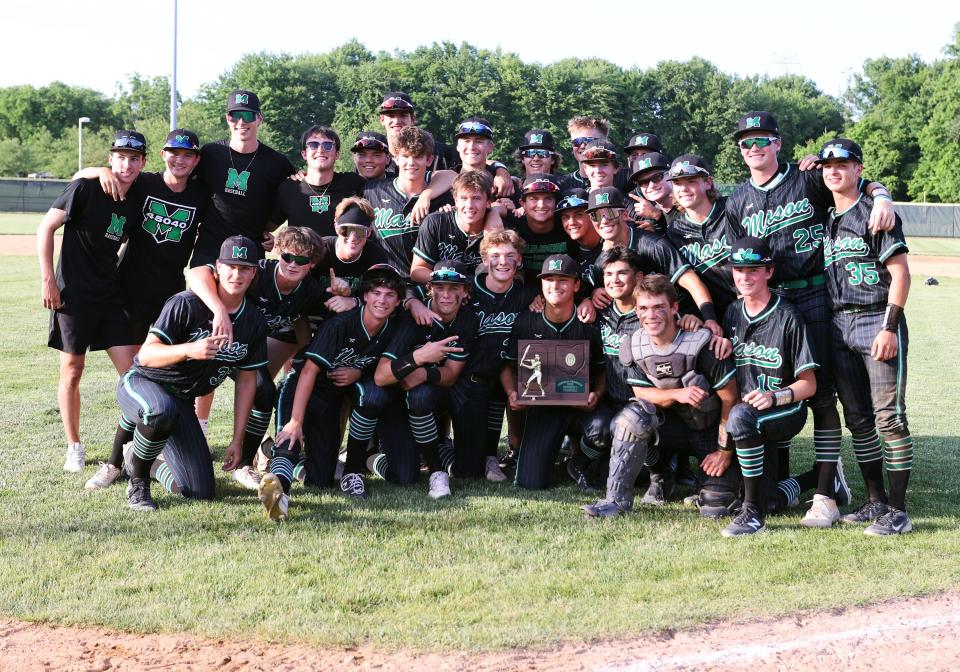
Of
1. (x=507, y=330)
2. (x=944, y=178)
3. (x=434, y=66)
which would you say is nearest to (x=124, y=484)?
(x=507, y=330)

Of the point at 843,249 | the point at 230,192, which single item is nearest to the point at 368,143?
the point at 230,192

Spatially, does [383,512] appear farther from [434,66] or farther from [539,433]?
[434,66]

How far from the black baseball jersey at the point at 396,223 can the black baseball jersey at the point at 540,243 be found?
561 mm

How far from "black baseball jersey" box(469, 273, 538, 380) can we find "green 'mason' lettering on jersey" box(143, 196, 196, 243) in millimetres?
2059

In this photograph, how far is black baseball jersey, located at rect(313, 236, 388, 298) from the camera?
6355mm

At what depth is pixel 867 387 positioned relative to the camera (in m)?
5.50

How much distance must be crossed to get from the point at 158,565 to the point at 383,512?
1.38 metres

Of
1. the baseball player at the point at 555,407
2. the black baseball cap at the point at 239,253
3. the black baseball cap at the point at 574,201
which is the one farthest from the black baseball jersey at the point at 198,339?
the black baseball cap at the point at 574,201

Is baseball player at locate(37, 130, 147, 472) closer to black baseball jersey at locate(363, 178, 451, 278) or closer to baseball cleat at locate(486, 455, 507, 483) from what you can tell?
black baseball jersey at locate(363, 178, 451, 278)

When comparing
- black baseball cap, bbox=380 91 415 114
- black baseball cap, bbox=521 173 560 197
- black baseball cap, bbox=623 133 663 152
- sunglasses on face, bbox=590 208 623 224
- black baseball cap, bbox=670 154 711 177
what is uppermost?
black baseball cap, bbox=380 91 415 114

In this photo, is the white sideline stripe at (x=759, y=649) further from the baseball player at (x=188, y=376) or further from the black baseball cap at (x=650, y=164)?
the black baseball cap at (x=650, y=164)

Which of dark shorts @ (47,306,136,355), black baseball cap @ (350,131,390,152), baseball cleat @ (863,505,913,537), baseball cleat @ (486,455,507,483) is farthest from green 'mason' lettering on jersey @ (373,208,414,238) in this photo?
baseball cleat @ (863,505,913,537)

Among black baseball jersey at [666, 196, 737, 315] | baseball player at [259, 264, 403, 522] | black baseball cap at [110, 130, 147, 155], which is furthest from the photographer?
black baseball cap at [110, 130, 147, 155]

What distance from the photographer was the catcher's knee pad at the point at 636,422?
554cm
